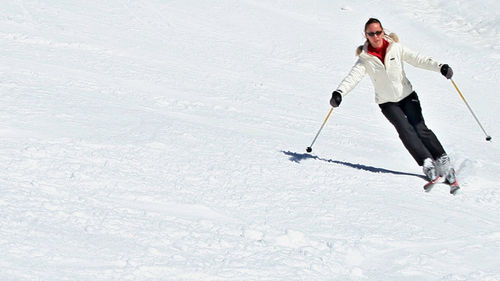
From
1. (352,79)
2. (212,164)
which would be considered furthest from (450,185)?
(212,164)

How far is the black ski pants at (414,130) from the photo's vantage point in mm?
6316

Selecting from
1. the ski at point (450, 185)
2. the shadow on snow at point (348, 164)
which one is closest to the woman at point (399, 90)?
the ski at point (450, 185)

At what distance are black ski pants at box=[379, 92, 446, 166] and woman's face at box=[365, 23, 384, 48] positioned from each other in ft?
2.05

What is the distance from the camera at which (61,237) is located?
148 inches

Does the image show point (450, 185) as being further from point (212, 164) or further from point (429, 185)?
point (212, 164)

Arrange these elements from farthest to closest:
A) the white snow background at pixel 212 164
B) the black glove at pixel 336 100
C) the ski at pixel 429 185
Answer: the black glove at pixel 336 100 < the ski at pixel 429 185 < the white snow background at pixel 212 164

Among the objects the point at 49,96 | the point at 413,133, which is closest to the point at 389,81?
the point at 413,133

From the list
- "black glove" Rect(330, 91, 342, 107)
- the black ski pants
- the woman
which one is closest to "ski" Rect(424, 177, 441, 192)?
the woman

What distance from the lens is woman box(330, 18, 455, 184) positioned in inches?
246

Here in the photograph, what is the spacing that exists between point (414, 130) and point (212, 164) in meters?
1.98

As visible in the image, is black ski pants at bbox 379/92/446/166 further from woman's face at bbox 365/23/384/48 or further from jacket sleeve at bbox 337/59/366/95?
woman's face at bbox 365/23/384/48

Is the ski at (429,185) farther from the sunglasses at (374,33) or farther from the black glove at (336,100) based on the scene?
the sunglasses at (374,33)

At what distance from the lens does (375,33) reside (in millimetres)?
6098

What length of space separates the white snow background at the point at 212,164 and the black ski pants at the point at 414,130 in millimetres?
260
